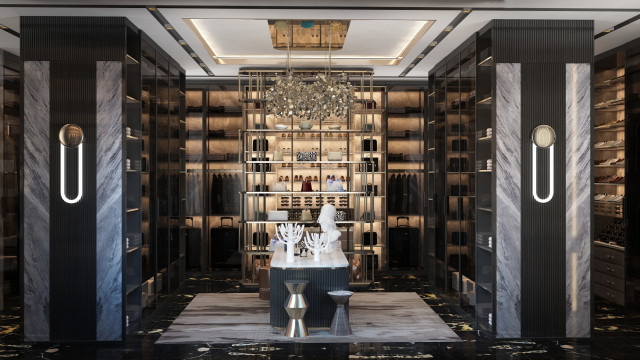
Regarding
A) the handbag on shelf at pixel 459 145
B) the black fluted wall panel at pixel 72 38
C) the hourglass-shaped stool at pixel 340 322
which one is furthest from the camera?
the handbag on shelf at pixel 459 145

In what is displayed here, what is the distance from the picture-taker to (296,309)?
6121 millimetres

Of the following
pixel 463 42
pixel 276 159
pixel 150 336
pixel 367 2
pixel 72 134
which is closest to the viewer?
pixel 367 2

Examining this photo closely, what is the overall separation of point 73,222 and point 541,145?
464cm

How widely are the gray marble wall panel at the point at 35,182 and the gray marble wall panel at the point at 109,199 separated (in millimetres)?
489

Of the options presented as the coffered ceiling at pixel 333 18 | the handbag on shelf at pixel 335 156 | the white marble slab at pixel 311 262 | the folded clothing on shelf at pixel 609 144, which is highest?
the coffered ceiling at pixel 333 18

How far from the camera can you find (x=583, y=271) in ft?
20.1

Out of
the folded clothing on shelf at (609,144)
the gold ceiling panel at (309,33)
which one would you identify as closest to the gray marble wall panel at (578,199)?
the folded clothing on shelf at (609,144)

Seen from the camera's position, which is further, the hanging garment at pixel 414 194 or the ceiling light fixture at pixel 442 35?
the hanging garment at pixel 414 194

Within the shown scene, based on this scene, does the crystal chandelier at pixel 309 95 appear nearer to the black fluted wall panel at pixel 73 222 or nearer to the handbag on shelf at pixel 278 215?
the black fluted wall panel at pixel 73 222

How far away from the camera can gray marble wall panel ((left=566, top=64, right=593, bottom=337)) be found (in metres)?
6.07

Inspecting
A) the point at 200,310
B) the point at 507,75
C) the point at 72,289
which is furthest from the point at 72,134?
the point at 507,75

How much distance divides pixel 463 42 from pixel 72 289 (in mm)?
5003

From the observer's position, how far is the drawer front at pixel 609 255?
7480 mm

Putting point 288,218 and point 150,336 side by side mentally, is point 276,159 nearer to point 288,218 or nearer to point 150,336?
point 288,218
